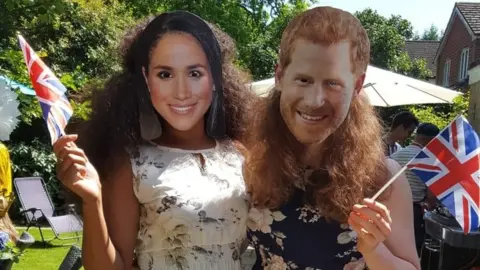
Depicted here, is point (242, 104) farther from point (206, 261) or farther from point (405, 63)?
point (405, 63)

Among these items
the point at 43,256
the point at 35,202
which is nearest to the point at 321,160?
the point at 43,256

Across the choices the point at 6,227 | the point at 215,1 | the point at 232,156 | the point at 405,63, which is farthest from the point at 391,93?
the point at 405,63

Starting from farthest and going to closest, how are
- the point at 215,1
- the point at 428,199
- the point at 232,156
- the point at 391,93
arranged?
the point at 215,1, the point at 391,93, the point at 428,199, the point at 232,156

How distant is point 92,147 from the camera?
6.95ft

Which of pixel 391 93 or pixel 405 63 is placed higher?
pixel 391 93

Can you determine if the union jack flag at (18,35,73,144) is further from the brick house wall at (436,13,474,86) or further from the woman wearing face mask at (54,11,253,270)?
the brick house wall at (436,13,474,86)

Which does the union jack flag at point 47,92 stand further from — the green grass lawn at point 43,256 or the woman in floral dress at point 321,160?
the green grass lawn at point 43,256

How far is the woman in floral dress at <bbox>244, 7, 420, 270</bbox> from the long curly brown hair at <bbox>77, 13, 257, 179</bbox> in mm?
332

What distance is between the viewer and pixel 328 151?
198 centimetres

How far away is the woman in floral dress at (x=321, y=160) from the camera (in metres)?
1.88

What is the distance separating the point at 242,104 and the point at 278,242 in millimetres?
632

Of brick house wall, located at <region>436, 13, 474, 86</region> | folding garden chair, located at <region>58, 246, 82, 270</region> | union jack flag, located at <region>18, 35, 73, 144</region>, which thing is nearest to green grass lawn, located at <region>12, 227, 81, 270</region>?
folding garden chair, located at <region>58, 246, 82, 270</region>

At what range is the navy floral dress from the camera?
6.37ft

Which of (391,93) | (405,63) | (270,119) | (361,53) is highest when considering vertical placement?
(361,53)
